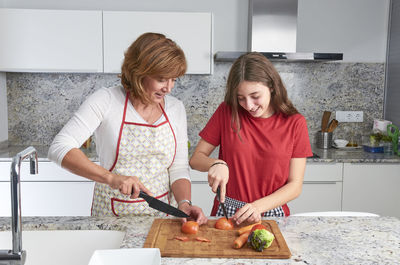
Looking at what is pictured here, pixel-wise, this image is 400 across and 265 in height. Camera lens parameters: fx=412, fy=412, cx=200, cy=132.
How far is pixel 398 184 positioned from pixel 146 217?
216 cm

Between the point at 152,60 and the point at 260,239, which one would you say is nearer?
the point at 260,239

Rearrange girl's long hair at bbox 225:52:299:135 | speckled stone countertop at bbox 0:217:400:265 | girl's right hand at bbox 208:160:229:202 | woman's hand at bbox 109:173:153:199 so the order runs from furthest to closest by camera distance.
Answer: girl's long hair at bbox 225:52:299:135 → girl's right hand at bbox 208:160:229:202 → woman's hand at bbox 109:173:153:199 → speckled stone countertop at bbox 0:217:400:265

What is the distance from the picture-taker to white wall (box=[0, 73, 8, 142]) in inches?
126

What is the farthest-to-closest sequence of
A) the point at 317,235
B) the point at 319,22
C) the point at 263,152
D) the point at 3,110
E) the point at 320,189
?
the point at 319,22
the point at 3,110
the point at 320,189
the point at 263,152
the point at 317,235

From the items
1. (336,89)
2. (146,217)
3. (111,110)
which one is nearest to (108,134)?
(111,110)

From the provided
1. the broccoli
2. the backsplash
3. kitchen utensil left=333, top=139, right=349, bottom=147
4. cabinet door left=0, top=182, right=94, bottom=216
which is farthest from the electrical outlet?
the broccoli

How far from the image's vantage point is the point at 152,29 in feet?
9.42

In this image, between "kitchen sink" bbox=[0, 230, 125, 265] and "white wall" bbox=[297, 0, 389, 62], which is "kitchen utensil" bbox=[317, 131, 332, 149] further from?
"kitchen sink" bbox=[0, 230, 125, 265]

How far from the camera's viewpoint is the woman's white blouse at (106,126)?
1.48 metres

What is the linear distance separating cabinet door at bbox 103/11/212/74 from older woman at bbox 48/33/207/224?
4.21ft

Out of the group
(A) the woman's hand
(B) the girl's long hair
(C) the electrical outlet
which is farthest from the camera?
(C) the electrical outlet

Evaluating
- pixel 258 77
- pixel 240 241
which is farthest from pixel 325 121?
pixel 240 241

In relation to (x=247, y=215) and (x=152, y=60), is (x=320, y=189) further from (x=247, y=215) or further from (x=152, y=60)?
(x=152, y=60)

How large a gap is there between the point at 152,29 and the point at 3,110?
139 centimetres
